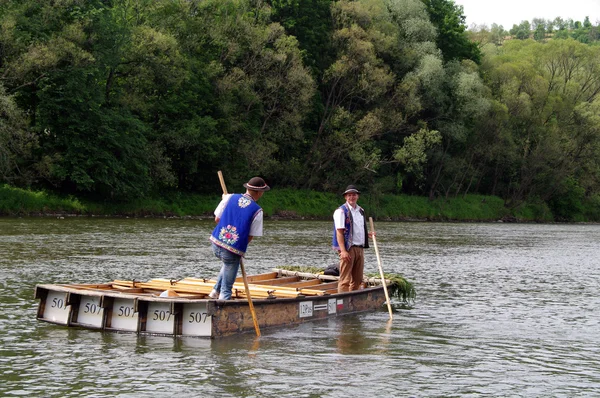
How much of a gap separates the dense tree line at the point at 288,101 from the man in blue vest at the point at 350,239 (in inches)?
1174

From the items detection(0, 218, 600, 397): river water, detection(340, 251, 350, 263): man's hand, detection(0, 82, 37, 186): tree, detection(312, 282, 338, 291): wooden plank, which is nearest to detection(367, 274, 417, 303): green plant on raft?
detection(0, 218, 600, 397): river water

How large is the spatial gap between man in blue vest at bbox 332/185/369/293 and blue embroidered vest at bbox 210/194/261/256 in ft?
10.9

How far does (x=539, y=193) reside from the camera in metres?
84.7

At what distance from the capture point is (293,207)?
63344 mm

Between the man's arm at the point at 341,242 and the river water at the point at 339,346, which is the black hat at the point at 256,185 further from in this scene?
the man's arm at the point at 341,242

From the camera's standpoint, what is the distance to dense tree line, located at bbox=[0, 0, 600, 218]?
4900 centimetres

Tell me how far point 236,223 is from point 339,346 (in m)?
2.65

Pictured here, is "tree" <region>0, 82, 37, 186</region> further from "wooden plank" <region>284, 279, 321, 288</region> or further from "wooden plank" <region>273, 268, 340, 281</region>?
"wooden plank" <region>284, 279, 321, 288</region>

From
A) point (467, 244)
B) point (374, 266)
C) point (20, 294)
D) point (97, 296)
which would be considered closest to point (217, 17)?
point (467, 244)

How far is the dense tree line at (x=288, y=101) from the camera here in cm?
4900

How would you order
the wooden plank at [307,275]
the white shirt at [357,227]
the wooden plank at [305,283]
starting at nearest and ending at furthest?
the white shirt at [357,227], the wooden plank at [305,283], the wooden plank at [307,275]

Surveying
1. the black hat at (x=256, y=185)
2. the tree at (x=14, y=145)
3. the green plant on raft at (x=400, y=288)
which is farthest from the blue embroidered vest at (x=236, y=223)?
the tree at (x=14, y=145)

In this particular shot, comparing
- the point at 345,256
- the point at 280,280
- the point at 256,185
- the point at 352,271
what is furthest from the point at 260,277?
the point at 256,185

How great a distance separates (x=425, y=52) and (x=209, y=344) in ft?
200
